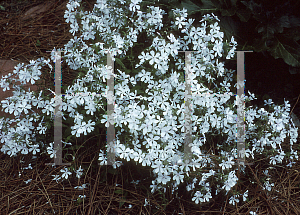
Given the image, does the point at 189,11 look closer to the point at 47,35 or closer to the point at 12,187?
the point at 47,35

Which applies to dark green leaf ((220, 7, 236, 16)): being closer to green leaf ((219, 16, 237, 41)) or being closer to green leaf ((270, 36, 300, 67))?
green leaf ((219, 16, 237, 41))

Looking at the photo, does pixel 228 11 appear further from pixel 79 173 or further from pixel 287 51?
pixel 79 173

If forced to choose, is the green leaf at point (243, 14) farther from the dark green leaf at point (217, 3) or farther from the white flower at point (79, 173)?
the white flower at point (79, 173)

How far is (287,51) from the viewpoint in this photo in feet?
10.7

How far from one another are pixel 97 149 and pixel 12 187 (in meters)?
0.90

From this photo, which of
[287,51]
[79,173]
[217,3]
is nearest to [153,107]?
[79,173]

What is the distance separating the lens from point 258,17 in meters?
3.28

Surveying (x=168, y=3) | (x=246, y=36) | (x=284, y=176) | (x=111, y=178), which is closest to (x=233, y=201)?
(x=284, y=176)

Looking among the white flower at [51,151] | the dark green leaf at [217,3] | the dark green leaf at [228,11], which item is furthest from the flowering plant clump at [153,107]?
the dark green leaf at [217,3]

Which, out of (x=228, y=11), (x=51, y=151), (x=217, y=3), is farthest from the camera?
(x=217, y=3)

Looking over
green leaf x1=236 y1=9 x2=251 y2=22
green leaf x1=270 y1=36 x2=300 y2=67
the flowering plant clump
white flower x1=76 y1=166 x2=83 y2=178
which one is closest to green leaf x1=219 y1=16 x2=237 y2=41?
green leaf x1=236 y1=9 x2=251 y2=22

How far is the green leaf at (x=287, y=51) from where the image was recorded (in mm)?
3234

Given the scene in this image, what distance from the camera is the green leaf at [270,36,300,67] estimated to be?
3.23 metres

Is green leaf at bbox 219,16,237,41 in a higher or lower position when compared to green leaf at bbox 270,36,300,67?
higher
